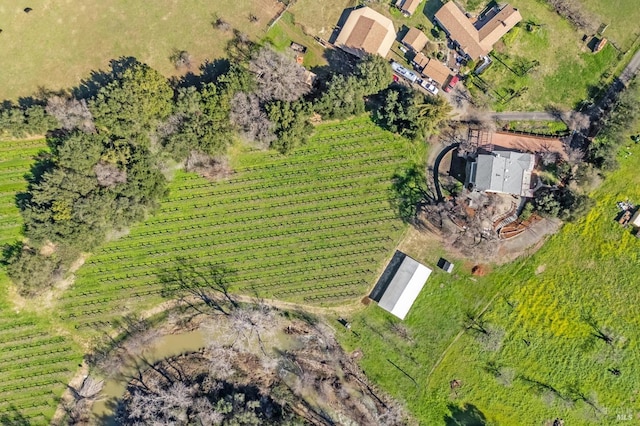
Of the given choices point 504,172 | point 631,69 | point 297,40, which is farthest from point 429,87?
point 631,69

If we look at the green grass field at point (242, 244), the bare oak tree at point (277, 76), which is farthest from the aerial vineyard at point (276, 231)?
the bare oak tree at point (277, 76)

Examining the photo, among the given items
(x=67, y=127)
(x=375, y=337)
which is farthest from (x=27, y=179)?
(x=375, y=337)

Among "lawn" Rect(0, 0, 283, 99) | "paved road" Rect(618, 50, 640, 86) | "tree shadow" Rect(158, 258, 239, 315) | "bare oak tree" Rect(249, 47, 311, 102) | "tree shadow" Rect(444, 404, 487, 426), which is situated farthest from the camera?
"tree shadow" Rect(158, 258, 239, 315)

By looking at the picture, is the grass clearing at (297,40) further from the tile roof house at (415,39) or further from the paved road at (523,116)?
the paved road at (523,116)

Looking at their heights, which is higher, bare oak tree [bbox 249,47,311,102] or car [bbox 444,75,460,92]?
car [bbox 444,75,460,92]

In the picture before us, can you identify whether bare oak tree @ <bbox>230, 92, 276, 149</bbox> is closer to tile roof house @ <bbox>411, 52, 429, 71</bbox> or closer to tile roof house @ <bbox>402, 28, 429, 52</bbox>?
tile roof house @ <bbox>411, 52, 429, 71</bbox>

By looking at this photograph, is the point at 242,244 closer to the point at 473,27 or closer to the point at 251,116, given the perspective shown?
the point at 251,116

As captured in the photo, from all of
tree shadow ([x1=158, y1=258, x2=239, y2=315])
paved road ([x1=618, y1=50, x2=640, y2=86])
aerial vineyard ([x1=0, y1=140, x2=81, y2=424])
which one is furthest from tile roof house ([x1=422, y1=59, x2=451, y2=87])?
aerial vineyard ([x1=0, y1=140, x2=81, y2=424])
